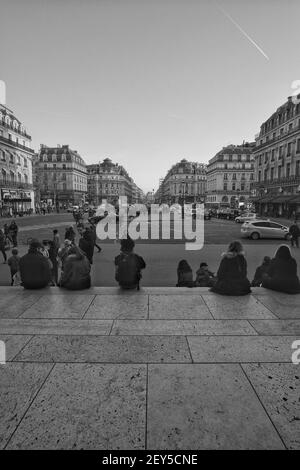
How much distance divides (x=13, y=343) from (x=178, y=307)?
295 centimetres

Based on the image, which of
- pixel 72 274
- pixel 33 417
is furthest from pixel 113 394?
pixel 72 274

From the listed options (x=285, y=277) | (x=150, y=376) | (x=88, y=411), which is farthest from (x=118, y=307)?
(x=285, y=277)

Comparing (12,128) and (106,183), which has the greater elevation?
(12,128)

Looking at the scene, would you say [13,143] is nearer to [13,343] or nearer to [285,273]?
[13,343]

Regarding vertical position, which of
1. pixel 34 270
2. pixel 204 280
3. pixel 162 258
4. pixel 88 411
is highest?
pixel 34 270

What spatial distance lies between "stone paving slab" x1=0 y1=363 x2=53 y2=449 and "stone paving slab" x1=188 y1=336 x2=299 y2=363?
1.96 m

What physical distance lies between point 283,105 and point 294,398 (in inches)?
2142

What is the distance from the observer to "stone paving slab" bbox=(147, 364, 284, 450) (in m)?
2.14

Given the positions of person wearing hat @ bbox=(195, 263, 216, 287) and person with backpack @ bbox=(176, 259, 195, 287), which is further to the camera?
person wearing hat @ bbox=(195, 263, 216, 287)

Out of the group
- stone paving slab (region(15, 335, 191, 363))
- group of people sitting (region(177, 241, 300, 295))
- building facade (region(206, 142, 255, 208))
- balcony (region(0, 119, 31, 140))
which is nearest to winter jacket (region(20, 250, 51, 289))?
stone paving slab (region(15, 335, 191, 363))

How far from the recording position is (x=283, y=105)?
45125 mm

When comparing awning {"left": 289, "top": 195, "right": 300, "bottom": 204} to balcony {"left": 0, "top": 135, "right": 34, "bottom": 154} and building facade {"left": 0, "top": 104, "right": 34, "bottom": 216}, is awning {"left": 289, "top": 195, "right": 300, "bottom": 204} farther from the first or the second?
balcony {"left": 0, "top": 135, "right": 34, "bottom": 154}

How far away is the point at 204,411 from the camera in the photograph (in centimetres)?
245

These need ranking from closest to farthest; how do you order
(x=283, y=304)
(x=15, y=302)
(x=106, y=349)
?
1. (x=106, y=349)
2. (x=283, y=304)
3. (x=15, y=302)
